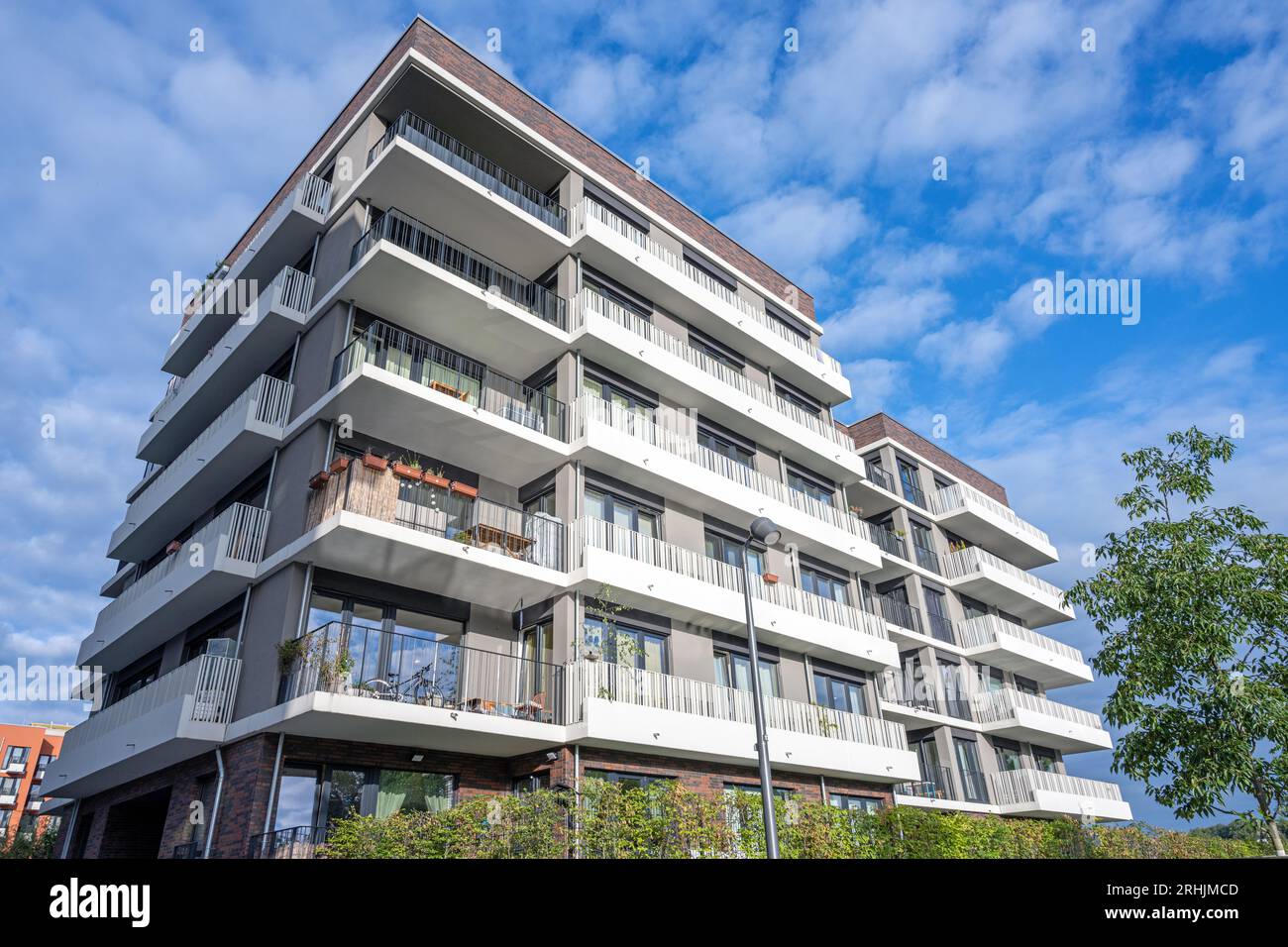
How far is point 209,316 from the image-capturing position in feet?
76.0

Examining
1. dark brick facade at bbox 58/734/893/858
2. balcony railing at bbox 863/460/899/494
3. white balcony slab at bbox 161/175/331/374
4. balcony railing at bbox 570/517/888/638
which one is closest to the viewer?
dark brick facade at bbox 58/734/893/858

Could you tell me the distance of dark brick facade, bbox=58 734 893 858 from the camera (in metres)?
13.8

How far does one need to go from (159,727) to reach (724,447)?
15.2 m

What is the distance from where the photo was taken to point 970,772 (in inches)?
1184

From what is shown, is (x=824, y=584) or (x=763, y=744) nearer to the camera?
(x=763, y=744)

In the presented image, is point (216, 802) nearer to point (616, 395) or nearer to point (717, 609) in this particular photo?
point (717, 609)

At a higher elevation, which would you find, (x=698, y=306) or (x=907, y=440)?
(x=907, y=440)

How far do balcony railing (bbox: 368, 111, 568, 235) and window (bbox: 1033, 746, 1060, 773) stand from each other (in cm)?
2870

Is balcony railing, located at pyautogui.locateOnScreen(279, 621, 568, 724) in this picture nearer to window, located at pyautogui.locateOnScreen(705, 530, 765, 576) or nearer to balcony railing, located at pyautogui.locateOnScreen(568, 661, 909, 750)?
balcony railing, located at pyautogui.locateOnScreen(568, 661, 909, 750)

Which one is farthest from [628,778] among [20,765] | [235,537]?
[20,765]

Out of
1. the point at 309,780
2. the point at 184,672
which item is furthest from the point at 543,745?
the point at 184,672

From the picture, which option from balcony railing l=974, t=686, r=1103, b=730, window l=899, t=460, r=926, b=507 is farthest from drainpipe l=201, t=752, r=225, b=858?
window l=899, t=460, r=926, b=507
